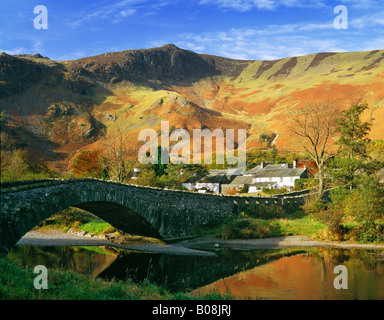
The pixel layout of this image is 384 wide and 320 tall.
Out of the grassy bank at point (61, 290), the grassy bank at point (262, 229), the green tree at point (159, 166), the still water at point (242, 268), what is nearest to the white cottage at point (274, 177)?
the green tree at point (159, 166)

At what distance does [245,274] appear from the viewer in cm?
1738

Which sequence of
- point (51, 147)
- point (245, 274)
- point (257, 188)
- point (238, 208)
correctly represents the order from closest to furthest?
point (245, 274), point (238, 208), point (257, 188), point (51, 147)

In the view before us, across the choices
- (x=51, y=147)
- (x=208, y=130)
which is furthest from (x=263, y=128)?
(x=51, y=147)

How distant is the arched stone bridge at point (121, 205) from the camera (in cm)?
1502

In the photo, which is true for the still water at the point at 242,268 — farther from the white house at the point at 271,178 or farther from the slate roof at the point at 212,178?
the slate roof at the point at 212,178

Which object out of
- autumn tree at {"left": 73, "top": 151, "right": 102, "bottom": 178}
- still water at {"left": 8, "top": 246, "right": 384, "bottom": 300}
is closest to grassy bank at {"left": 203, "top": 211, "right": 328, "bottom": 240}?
still water at {"left": 8, "top": 246, "right": 384, "bottom": 300}

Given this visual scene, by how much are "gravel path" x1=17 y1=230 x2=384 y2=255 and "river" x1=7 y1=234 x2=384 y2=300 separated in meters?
0.60

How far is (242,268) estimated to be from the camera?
18.9 meters

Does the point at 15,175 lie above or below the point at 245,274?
above

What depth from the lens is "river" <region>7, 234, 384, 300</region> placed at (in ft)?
46.2

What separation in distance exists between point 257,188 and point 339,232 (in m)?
42.9

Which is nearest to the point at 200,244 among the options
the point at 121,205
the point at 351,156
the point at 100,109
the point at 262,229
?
the point at 262,229

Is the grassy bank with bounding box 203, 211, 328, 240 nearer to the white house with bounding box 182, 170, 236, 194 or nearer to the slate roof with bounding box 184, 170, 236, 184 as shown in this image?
the white house with bounding box 182, 170, 236, 194

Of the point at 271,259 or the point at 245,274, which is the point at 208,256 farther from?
the point at 245,274
